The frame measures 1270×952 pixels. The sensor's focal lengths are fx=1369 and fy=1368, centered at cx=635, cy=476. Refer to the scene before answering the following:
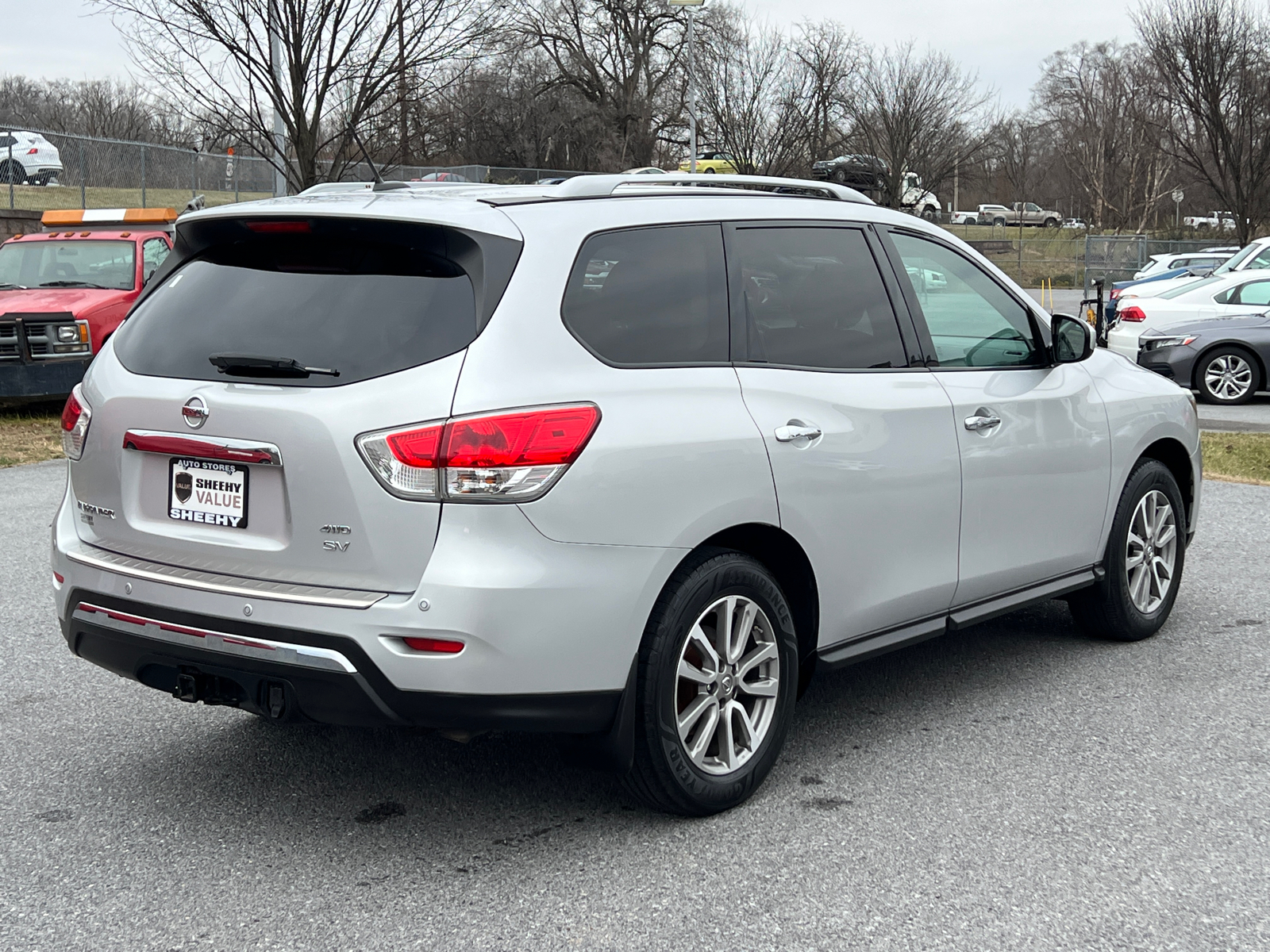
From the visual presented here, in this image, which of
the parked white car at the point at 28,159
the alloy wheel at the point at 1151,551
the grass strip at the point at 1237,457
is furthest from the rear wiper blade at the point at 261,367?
the parked white car at the point at 28,159

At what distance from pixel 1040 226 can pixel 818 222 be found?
7074 cm

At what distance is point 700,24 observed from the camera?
41594 mm

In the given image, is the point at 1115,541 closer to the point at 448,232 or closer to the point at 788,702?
the point at 788,702

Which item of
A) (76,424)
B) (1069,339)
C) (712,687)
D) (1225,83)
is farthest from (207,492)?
(1225,83)

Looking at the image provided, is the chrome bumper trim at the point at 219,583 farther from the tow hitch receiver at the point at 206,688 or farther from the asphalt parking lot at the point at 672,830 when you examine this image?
the asphalt parking lot at the point at 672,830

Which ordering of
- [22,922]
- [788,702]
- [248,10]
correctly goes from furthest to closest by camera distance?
[248,10], [788,702], [22,922]

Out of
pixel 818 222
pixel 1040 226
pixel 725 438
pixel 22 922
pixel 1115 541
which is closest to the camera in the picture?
pixel 22 922

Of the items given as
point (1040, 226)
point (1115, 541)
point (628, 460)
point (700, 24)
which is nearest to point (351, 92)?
point (1115, 541)

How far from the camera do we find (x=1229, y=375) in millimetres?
16219

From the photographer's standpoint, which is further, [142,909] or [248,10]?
[248,10]

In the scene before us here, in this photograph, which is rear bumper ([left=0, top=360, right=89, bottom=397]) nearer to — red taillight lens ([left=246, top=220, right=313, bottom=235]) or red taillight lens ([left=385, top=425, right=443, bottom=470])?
red taillight lens ([left=246, top=220, right=313, bottom=235])

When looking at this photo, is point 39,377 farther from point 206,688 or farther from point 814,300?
point 814,300

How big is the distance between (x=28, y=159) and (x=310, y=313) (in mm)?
25445

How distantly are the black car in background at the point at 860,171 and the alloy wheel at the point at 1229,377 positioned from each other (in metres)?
23.6
